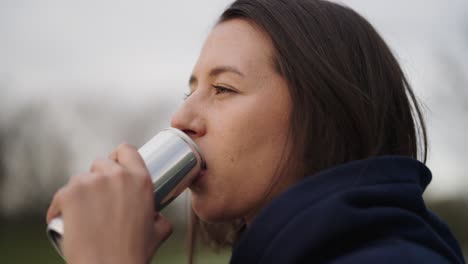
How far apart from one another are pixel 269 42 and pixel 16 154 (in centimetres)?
2128

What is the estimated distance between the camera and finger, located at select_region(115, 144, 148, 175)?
1.37m

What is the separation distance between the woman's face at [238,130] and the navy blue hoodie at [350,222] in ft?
0.69

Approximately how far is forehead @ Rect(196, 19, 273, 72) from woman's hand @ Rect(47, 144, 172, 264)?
1.86 feet

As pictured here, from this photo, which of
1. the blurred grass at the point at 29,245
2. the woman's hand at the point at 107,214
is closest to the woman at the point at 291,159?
the woman's hand at the point at 107,214

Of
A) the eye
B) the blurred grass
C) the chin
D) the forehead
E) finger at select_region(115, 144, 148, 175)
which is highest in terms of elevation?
the forehead

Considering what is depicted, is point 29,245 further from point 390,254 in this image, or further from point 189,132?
point 390,254

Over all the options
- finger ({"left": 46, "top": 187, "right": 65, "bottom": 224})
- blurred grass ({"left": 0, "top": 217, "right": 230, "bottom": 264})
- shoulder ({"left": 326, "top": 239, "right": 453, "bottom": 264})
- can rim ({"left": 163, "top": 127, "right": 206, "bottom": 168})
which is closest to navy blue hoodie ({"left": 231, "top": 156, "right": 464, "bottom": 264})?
shoulder ({"left": 326, "top": 239, "right": 453, "bottom": 264})

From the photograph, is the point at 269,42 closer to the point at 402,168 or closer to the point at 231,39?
the point at 231,39

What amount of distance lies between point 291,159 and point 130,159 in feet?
1.88

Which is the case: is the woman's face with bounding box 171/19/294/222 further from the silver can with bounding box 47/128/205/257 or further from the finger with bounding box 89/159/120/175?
the finger with bounding box 89/159/120/175

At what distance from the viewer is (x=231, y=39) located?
5.90 feet

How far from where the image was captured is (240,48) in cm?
176

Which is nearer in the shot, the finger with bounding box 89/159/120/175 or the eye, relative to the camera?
the finger with bounding box 89/159/120/175

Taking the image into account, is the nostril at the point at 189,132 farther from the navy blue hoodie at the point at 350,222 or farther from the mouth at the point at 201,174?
the navy blue hoodie at the point at 350,222
